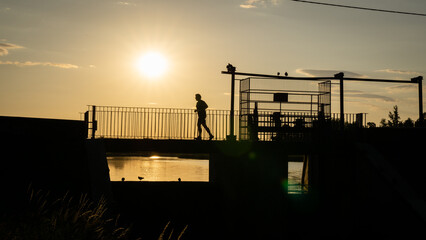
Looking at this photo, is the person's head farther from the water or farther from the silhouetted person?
the water

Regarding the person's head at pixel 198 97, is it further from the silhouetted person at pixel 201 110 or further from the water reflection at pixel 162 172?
the water reflection at pixel 162 172

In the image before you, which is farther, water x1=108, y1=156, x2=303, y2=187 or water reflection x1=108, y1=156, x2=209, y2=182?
water reflection x1=108, y1=156, x2=209, y2=182

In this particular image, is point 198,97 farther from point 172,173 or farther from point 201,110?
point 172,173

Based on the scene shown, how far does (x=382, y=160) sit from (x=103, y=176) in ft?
33.6

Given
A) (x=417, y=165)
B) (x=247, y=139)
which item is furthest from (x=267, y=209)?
(x=417, y=165)

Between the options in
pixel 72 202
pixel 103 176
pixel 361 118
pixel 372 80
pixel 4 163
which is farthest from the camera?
pixel 372 80

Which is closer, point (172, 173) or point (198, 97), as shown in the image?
point (198, 97)

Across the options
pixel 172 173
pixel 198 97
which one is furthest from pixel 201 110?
pixel 172 173

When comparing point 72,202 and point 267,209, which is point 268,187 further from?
point 72,202

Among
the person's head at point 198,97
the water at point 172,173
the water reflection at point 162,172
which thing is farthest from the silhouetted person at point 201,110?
the water reflection at point 162,172

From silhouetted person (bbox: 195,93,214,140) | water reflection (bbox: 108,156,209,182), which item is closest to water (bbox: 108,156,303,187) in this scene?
water reflection (bbox: 108,156,209,182)

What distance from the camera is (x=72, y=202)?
1259cm

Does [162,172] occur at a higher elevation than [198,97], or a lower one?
lower

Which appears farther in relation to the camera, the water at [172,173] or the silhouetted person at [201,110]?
the water at [172,173]
